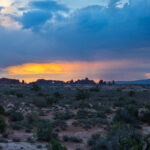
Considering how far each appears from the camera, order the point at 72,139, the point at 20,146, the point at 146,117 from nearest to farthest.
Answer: the point at 20,146
the point at 72,139
the point at 146,117

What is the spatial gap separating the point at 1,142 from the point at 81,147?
4.11 m

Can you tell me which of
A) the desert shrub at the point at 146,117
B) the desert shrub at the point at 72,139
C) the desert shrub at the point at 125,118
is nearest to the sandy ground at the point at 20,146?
the desert shrub at the point at 72,139

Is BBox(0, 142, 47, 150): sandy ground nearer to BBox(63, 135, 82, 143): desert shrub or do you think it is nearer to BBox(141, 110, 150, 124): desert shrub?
BBox(63, 135, 82, 143): desert shrub

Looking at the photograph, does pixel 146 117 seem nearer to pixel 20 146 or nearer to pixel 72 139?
pixel 72 139

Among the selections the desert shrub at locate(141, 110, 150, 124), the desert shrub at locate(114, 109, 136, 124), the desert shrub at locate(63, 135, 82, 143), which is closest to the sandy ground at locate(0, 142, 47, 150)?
the desert shrub at locate(63, 135, 82, 143)

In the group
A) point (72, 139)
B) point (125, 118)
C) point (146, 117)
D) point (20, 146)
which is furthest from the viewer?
point (146, 117)

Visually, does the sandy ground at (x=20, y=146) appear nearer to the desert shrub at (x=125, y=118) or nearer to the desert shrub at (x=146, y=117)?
the desert shrub at (x=125, y=118)

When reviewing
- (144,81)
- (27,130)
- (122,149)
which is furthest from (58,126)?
(144,81)

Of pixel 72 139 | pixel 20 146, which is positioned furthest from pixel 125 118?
pixel 20 146

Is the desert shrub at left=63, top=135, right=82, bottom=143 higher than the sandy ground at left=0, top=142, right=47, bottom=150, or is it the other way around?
the sandy ground at left=0, top=142, right=47, bottom=150

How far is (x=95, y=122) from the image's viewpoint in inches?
661

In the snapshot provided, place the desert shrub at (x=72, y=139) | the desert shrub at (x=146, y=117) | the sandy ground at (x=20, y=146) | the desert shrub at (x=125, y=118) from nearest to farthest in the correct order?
1. the sandy ground at (x=20, y=146)
2. the desert shrub at (x=72, y=139)
3. the desert shrub at (x=125, y=118)
4. the desert shrub at (x=146, y=117)

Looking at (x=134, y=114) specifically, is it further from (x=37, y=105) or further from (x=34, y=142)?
(x=37, y=105)

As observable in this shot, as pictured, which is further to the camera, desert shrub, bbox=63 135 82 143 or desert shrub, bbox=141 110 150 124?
desert shrub, bbox=141 110 150 124
